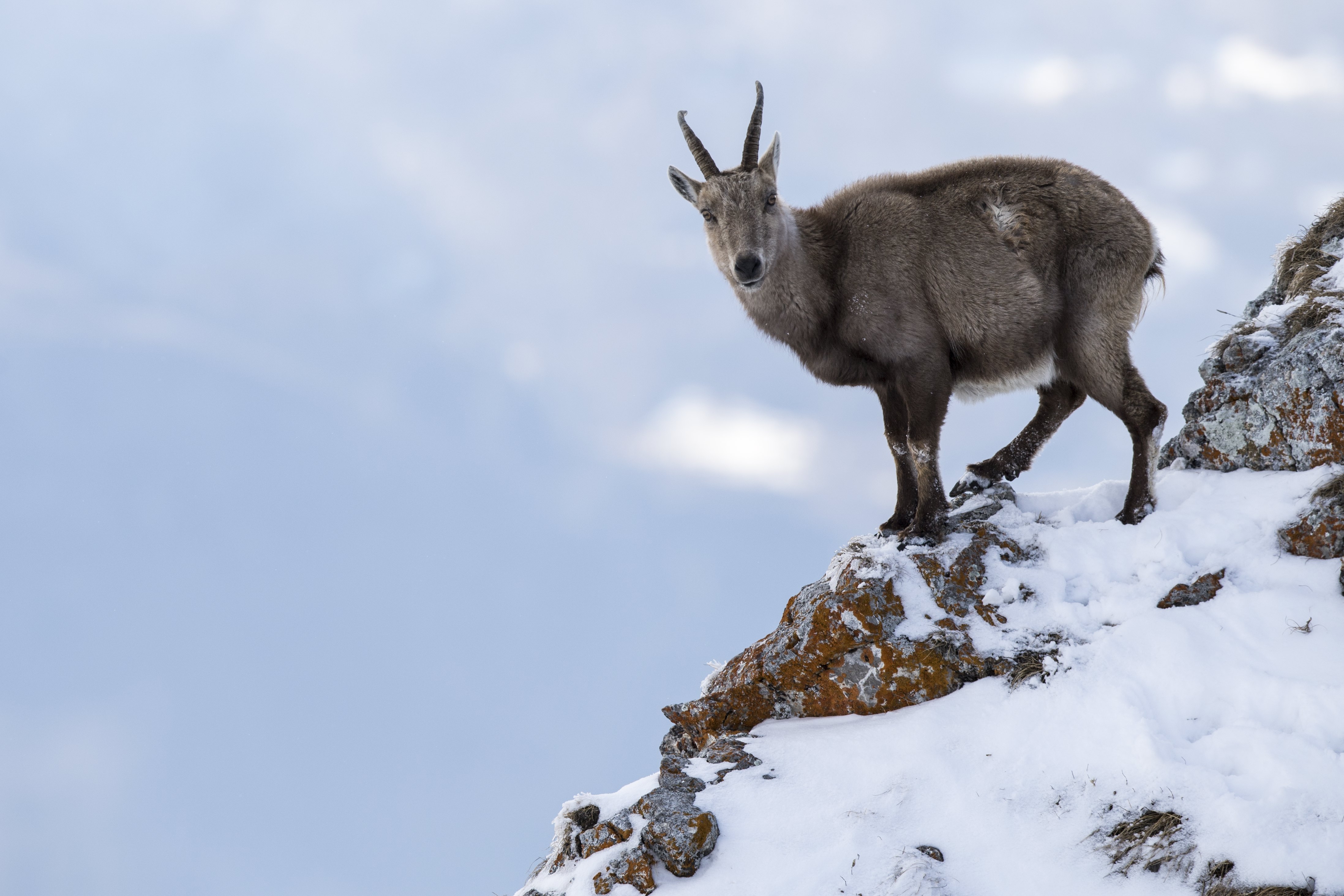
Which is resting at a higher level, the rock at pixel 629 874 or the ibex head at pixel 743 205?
the ibex head at pixel 743 205

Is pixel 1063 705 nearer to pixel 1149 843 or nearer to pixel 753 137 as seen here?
pixel 1149 843

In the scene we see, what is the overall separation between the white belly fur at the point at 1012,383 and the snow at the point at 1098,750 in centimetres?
156

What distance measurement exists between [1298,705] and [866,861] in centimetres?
253

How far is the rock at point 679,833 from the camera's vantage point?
5.92 meters

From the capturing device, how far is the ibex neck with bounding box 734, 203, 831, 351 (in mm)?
8195

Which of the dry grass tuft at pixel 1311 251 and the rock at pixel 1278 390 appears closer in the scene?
the rock at pixel 1278 390

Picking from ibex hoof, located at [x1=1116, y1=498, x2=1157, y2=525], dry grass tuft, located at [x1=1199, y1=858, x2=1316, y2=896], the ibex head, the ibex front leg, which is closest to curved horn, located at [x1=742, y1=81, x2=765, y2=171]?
the ibex head

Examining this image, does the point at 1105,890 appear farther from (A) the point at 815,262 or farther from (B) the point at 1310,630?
(A) the point at 815,262

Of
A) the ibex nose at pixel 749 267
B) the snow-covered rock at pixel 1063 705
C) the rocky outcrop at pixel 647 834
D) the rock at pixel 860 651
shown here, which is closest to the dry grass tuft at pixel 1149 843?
the snow-covered rock at pixel 1063 705

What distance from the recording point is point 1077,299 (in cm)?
800

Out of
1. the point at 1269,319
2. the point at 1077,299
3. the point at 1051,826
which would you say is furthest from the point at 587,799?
the point at 1269,319

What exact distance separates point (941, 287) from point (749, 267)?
1.67m

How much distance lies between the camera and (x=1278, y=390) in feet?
24.2

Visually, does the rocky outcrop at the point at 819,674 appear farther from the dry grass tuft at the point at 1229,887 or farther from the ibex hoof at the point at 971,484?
the dry grass tuft at the point at 1229,887
